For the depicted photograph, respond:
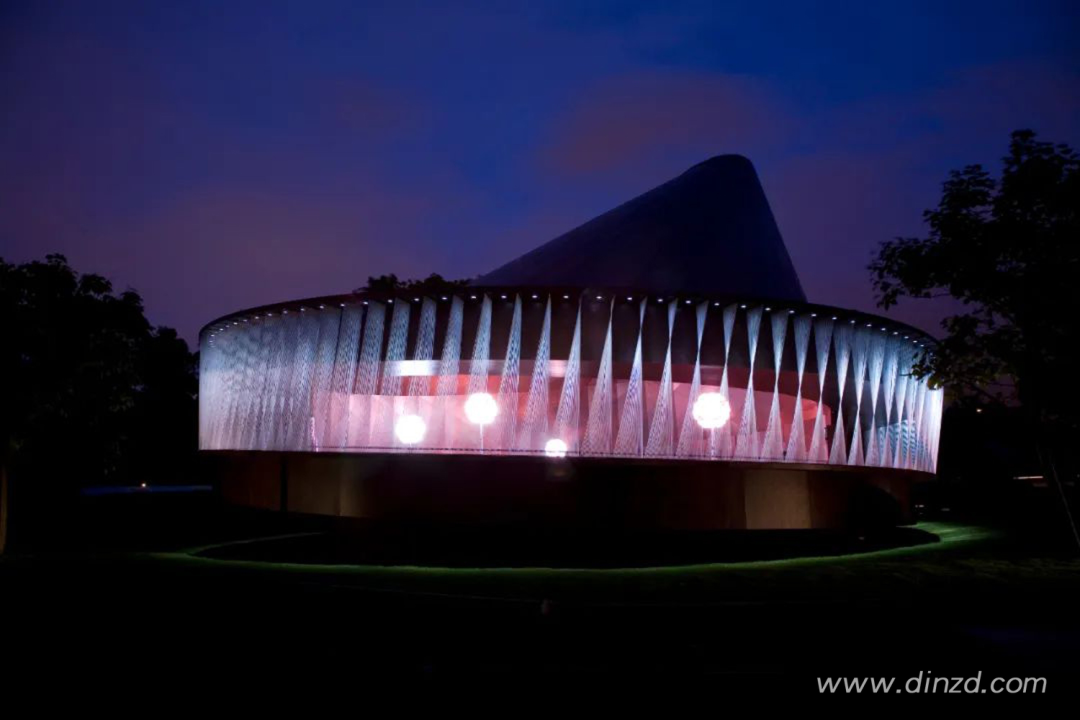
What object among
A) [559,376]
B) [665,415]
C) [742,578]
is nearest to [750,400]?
[665,415]

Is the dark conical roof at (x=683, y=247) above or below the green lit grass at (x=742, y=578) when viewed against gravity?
above

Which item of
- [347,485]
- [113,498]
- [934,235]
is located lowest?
[113,498]

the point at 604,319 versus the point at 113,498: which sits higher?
the point at 604,319

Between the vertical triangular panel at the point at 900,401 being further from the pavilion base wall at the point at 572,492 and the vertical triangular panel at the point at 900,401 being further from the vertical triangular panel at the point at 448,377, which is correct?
the vertical triangular panel at the point at 448,377

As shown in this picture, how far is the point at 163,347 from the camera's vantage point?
191 feet

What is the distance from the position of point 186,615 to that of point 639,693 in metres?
6.55

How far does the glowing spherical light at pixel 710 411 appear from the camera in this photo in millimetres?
24406

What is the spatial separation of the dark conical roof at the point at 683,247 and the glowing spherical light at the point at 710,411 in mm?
6430

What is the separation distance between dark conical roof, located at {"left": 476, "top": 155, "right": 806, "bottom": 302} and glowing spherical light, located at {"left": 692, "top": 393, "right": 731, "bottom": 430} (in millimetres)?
6430

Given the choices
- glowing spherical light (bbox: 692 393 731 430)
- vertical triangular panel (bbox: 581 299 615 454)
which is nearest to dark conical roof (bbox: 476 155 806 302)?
vertical triangular panel (bbox: 581 299 615 454)

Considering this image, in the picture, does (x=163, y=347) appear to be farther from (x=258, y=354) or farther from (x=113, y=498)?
(x=258, y=354)

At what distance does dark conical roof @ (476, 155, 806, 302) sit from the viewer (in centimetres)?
3166

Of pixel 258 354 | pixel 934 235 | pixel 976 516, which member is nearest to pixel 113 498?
pixel 258 354

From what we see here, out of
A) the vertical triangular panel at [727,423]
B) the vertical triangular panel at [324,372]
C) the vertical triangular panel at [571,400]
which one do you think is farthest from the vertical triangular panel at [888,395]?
the vertical triangular panel at [324,372]
